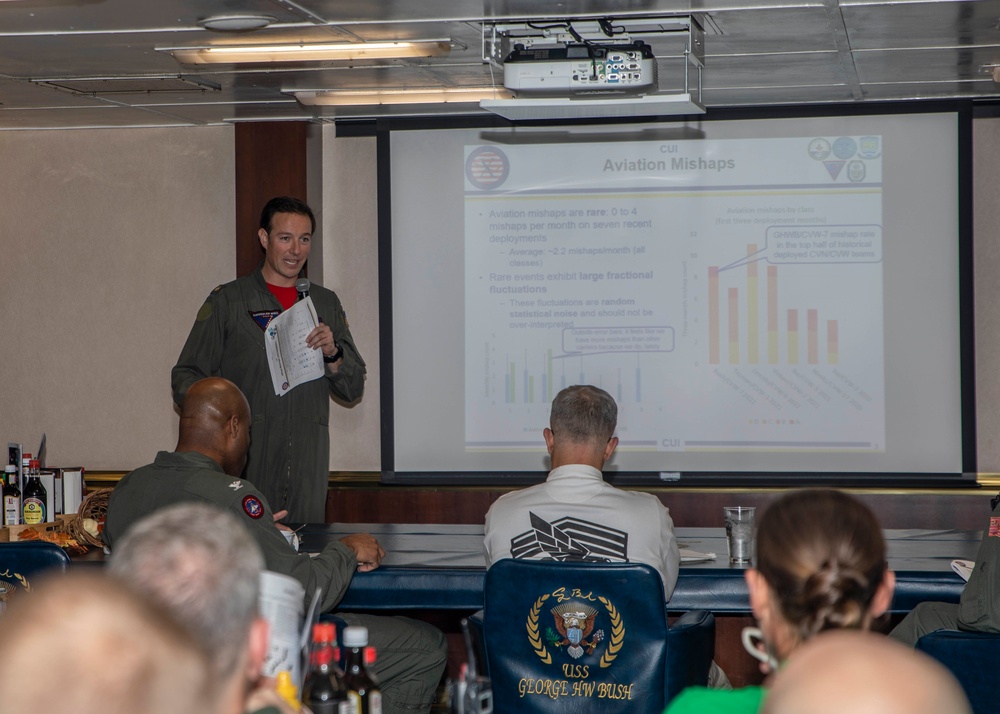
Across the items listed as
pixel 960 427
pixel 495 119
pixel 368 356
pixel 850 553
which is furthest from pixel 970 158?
pixel 850 553

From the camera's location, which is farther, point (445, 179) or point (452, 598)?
point (445, 179)

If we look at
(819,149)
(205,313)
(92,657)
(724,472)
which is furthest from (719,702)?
(819,149)

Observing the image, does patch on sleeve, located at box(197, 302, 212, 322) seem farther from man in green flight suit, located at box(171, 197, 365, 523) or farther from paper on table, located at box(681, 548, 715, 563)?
paper on table, located at box(681, 548, 715, 563)

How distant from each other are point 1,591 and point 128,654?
2.03 metres

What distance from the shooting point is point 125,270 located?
5.79m

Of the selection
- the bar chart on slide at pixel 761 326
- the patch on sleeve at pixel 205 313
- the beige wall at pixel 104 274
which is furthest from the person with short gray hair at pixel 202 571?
the beige wall at pixel 104 274

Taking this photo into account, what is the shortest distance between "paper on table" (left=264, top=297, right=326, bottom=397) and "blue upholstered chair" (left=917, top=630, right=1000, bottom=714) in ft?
8.74

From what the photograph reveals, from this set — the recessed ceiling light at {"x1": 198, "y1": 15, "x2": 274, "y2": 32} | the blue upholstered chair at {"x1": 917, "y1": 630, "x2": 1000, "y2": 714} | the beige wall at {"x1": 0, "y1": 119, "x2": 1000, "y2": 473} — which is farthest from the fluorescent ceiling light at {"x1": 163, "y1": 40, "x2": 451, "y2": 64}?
the blue upholstered chair at {"x1": 917, "y1": 630, "x2": 1000, "y2": 714}

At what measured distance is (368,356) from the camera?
18.4ft

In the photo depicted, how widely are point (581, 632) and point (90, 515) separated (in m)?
1.65

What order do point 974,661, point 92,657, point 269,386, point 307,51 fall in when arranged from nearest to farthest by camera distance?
point 92,657, point 974,661, point 307,51, point 269,386

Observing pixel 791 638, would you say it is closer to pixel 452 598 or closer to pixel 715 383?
pixel 452 598

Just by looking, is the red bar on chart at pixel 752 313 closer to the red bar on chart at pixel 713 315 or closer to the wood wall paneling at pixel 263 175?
the red bar on chart at pixel 713 315

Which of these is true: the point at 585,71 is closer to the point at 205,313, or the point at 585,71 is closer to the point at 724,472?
the point at 205,313
